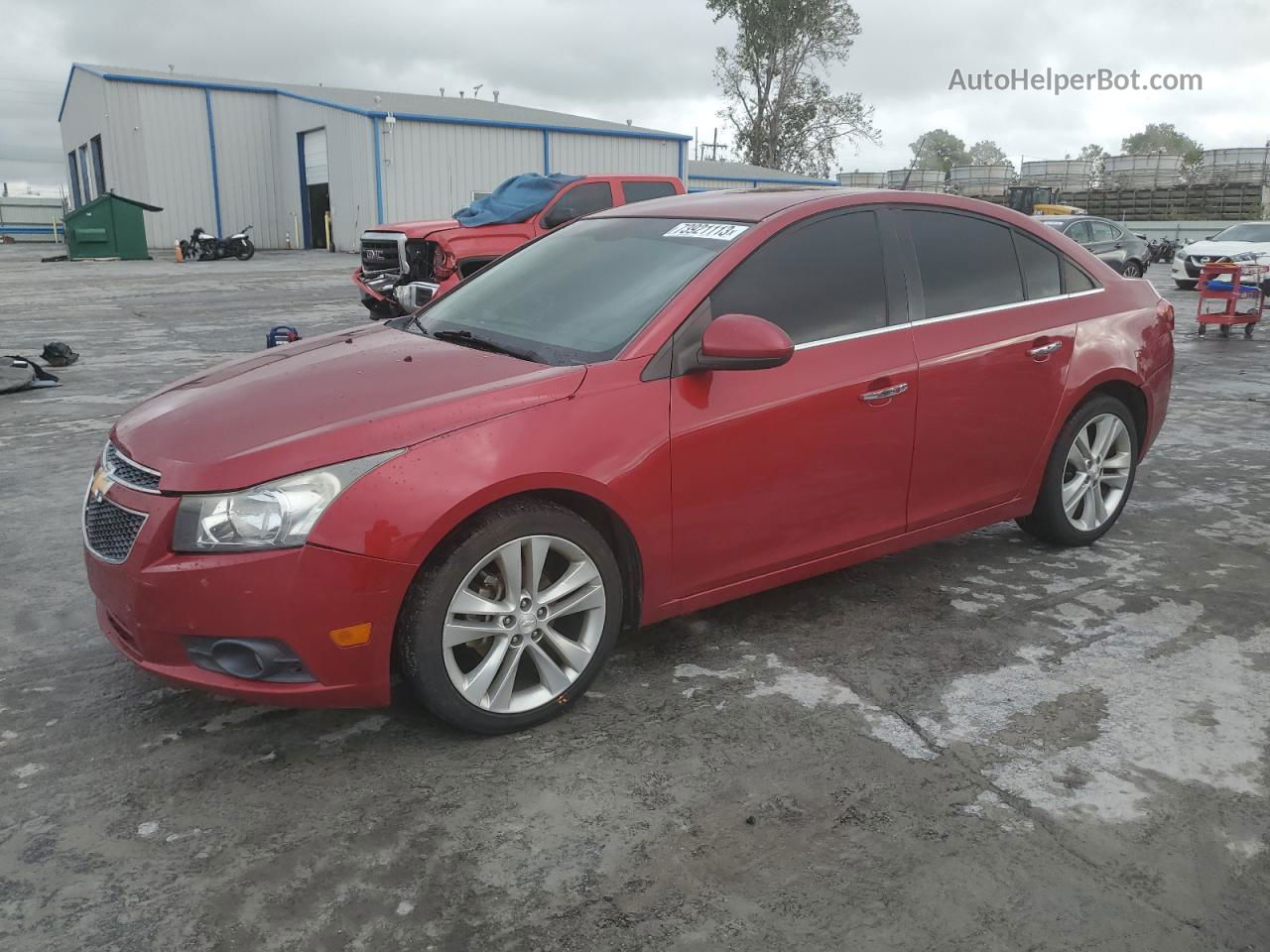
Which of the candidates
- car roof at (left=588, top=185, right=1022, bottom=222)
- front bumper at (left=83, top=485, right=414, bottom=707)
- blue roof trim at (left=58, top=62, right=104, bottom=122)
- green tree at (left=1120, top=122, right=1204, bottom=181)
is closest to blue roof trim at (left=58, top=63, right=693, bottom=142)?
blue roof trim at (left=58, top=62, right=104, bottom=122)

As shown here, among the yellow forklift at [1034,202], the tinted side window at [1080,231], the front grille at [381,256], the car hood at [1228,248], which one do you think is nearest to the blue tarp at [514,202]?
the front grille at [381,256]

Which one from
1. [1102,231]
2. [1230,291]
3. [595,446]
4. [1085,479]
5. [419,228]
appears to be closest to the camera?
→ [595,446]

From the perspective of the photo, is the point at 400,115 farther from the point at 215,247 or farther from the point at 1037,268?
the point at 1037,268

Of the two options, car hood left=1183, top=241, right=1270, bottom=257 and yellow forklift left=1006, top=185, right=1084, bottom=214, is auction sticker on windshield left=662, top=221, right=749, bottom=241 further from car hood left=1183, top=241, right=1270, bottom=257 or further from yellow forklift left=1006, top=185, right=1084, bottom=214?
yellow forklift left=1006, top=185, right=1084, bottom=214

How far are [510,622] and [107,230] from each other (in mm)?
31254

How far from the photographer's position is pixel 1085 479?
4578 millimetres

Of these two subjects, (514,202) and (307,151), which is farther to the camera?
(307,151)

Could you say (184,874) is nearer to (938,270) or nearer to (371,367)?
(371,367)

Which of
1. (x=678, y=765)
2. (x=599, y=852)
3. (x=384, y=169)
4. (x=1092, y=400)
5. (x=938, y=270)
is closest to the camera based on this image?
(x=599, y=852)

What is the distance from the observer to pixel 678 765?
9.42 ft

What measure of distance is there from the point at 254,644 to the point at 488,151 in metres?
31.1

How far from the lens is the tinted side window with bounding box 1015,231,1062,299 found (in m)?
4.31

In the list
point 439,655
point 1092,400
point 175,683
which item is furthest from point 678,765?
point 1092,400

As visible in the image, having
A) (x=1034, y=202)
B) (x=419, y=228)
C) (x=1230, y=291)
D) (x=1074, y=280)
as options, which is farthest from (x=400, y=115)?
(x=1074, y=280)
